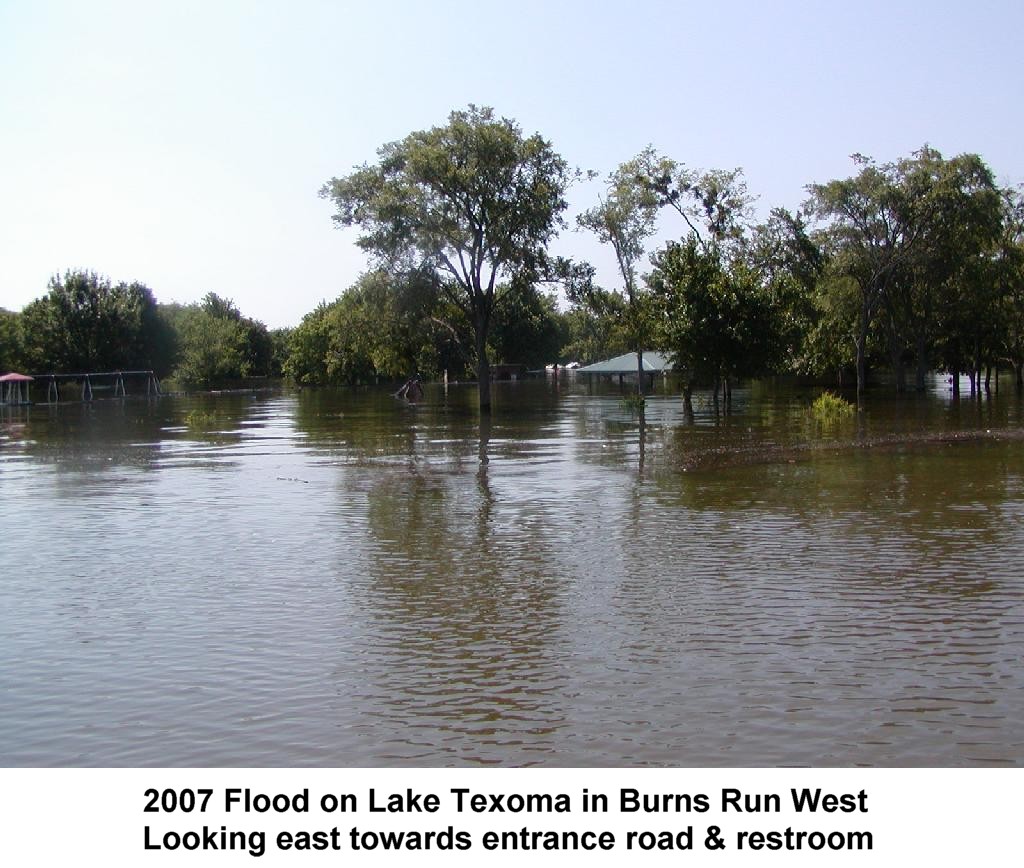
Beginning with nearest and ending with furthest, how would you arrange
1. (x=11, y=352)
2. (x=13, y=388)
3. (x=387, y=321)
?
(x=387, y=321)
(x=13, y=388)
(x=11, y=352)

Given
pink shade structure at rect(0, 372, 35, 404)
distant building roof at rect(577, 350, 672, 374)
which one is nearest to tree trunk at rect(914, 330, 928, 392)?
distant building roof at rect(577, 350, 672, 374)

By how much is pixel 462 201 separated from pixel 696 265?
48.7 ft

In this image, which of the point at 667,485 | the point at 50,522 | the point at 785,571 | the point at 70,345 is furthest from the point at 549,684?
the point at 70,345

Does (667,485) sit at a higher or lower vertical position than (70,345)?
lower

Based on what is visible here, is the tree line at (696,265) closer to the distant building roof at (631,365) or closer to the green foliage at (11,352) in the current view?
the distant building roof at (631,365)

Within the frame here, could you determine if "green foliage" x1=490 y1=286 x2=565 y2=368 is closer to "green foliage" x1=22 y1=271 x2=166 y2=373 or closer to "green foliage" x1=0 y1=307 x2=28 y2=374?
"green foliage" x1=22 y1=271 x2=166 y2=373

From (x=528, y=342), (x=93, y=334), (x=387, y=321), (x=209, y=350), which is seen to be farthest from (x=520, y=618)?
(x=528, y=342)

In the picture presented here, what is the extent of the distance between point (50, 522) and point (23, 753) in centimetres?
1176

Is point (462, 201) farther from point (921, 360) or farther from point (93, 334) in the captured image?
point (93, 334)

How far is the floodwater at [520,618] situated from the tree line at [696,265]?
2452 centimetres

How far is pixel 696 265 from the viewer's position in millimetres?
48062

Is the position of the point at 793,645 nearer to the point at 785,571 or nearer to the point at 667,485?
the point at 785,571

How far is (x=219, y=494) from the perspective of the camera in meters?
22.1
